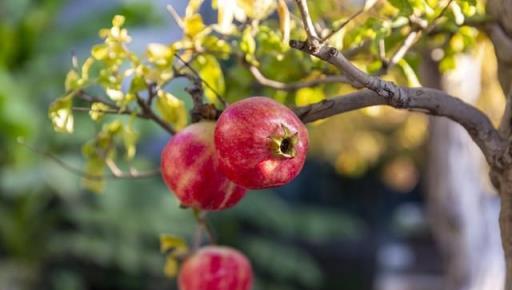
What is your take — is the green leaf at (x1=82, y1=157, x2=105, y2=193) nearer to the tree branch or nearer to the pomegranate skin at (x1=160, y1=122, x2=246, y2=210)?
the pomegranate skin at (x1=160, y1=122, x2=246, y2=210)

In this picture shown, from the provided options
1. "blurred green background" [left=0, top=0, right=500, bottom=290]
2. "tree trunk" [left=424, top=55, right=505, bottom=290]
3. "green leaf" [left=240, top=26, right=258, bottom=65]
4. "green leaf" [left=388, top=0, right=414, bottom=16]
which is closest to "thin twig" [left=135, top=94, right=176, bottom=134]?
"green leaf" [left=240, top=26, right=258, bottom=65]

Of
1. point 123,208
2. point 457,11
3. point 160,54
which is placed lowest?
Result: point 160,54

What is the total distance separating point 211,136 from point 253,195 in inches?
165

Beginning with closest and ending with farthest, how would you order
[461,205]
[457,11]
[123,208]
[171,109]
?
[457,11] < [171,109] < [461,205] < [123,208]

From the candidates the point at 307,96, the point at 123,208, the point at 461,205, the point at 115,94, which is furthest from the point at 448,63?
the point at 123,208

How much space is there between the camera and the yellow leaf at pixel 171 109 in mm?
765

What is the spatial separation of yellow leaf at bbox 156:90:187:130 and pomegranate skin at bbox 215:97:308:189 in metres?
0.22

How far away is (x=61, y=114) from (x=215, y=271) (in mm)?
239

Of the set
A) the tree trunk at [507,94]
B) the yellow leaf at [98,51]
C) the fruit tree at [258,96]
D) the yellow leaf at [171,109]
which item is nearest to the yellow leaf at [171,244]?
the fruit tree at [258,96]

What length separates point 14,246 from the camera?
13.6ft

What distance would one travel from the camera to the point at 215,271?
83 cm

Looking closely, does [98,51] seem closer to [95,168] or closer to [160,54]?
[160,54]

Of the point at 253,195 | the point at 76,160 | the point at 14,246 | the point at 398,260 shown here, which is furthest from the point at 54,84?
the point at 398,260

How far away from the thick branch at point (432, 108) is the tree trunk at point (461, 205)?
70 cm
